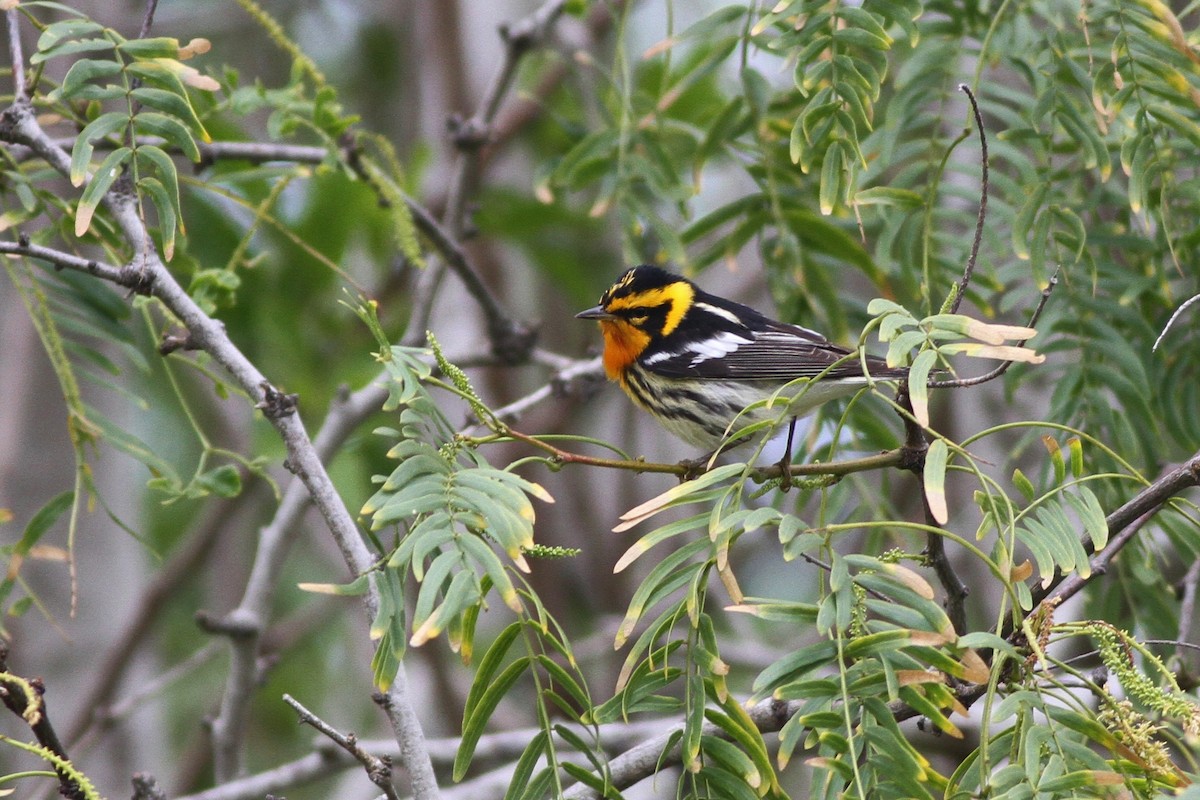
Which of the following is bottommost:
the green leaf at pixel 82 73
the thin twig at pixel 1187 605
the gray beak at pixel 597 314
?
the thin twig at pixel 1187 605

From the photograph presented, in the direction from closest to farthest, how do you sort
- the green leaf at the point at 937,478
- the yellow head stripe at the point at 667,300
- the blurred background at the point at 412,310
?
1. the green leaf at the point at 937,478
2. the blurred background at the point at 412,310
3. the yellow head stripe at the point at 667,300

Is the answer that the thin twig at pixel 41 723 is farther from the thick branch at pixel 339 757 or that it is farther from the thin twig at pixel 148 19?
the thick branch at pixel 339 757

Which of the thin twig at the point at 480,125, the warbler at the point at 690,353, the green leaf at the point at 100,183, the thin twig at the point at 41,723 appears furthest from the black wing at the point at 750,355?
the thin twig at the point at 41,723

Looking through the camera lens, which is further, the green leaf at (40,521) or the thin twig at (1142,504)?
the green leaf at (40,521)

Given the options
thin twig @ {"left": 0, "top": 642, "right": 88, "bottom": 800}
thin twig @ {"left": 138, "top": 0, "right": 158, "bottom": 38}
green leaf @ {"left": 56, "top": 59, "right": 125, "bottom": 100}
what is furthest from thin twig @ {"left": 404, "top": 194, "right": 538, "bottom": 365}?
thin twig @ {"left": 0, "top": 642, "right": 88, "bottom": 800}

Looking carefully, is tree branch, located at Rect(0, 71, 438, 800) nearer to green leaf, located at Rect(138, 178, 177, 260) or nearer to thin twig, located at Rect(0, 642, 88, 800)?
green leaf, located at Rect(138, 178, 177, 260)

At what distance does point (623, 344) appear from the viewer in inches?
147

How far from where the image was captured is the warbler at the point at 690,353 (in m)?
3.49

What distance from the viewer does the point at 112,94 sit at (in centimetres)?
208

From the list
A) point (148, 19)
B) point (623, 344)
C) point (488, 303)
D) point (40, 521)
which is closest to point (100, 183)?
point (148, 19)

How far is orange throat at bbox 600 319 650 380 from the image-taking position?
12.2 ft

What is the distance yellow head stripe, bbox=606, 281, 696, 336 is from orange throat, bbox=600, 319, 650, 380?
2.4 inches

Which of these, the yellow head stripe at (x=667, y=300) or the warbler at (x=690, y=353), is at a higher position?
the yellow head stripe at (x=667, y=300)

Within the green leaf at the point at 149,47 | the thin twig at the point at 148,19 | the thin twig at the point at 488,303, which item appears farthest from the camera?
the thin twig at the point at 488,303
